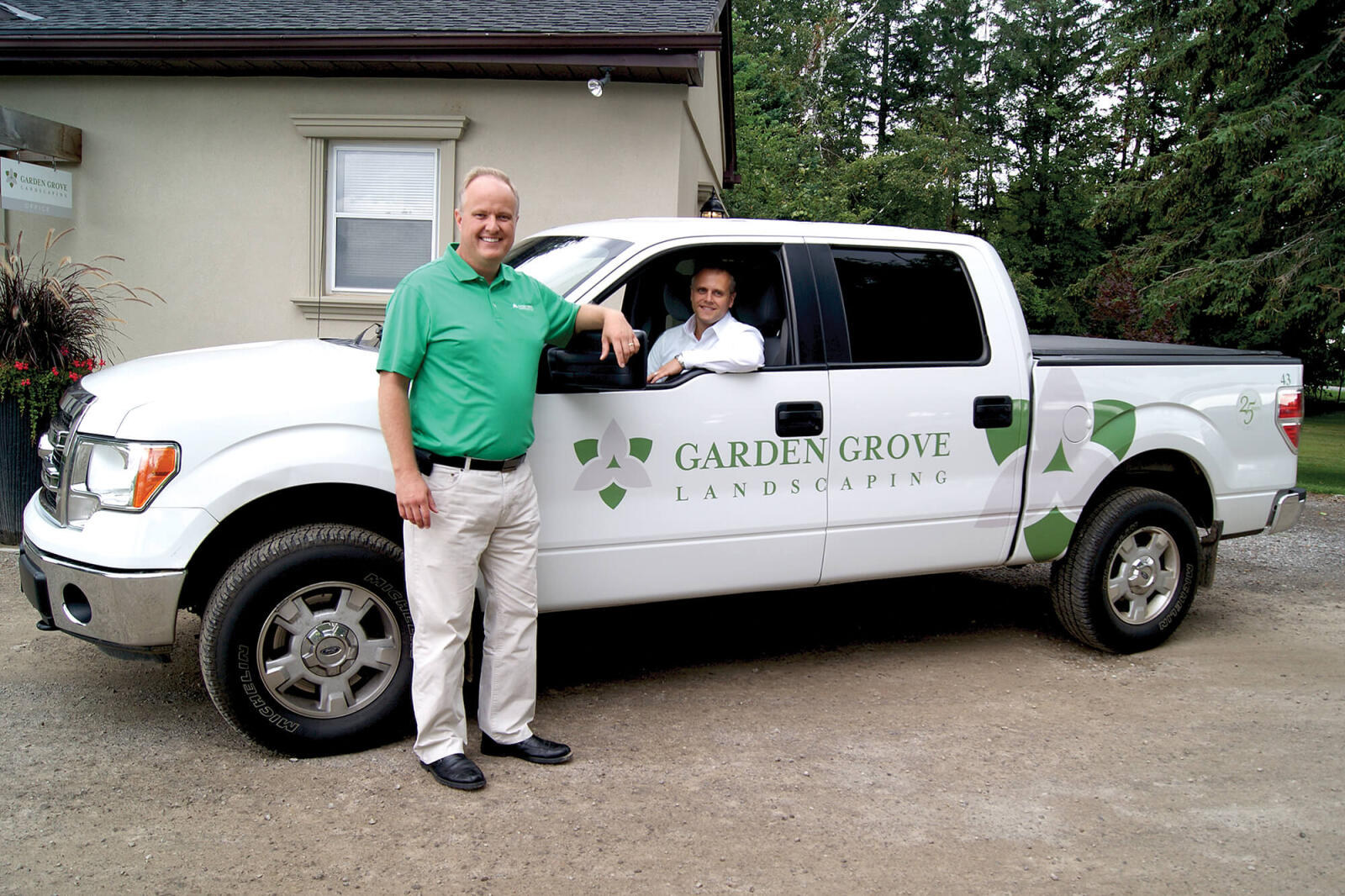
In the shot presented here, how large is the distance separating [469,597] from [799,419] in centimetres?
153

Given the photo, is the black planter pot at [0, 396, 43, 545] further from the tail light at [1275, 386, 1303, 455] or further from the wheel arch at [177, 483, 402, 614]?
the tail light at [1275, 386, 1303, 455]

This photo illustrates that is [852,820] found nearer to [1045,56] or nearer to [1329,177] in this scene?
[1329,177]

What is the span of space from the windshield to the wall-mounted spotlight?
4352 mm

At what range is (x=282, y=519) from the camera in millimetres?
3826

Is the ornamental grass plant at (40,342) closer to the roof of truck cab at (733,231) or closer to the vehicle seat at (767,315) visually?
the roof of truck cab at (733,231)

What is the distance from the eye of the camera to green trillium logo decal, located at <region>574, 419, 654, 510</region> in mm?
4016

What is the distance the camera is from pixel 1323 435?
22734 millimetres

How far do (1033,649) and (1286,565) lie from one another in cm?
340

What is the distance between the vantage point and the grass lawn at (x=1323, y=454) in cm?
1298

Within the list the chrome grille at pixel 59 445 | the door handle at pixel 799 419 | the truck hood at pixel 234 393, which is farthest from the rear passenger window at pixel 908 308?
the chrome grille at pixel 59 445

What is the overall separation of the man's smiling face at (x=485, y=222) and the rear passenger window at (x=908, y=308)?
1.64 meters

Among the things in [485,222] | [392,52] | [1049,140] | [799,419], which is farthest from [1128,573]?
[1049,140]

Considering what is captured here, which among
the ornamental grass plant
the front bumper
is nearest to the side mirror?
the front bumper

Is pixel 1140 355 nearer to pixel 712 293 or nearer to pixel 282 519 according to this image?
pixel 712 293
